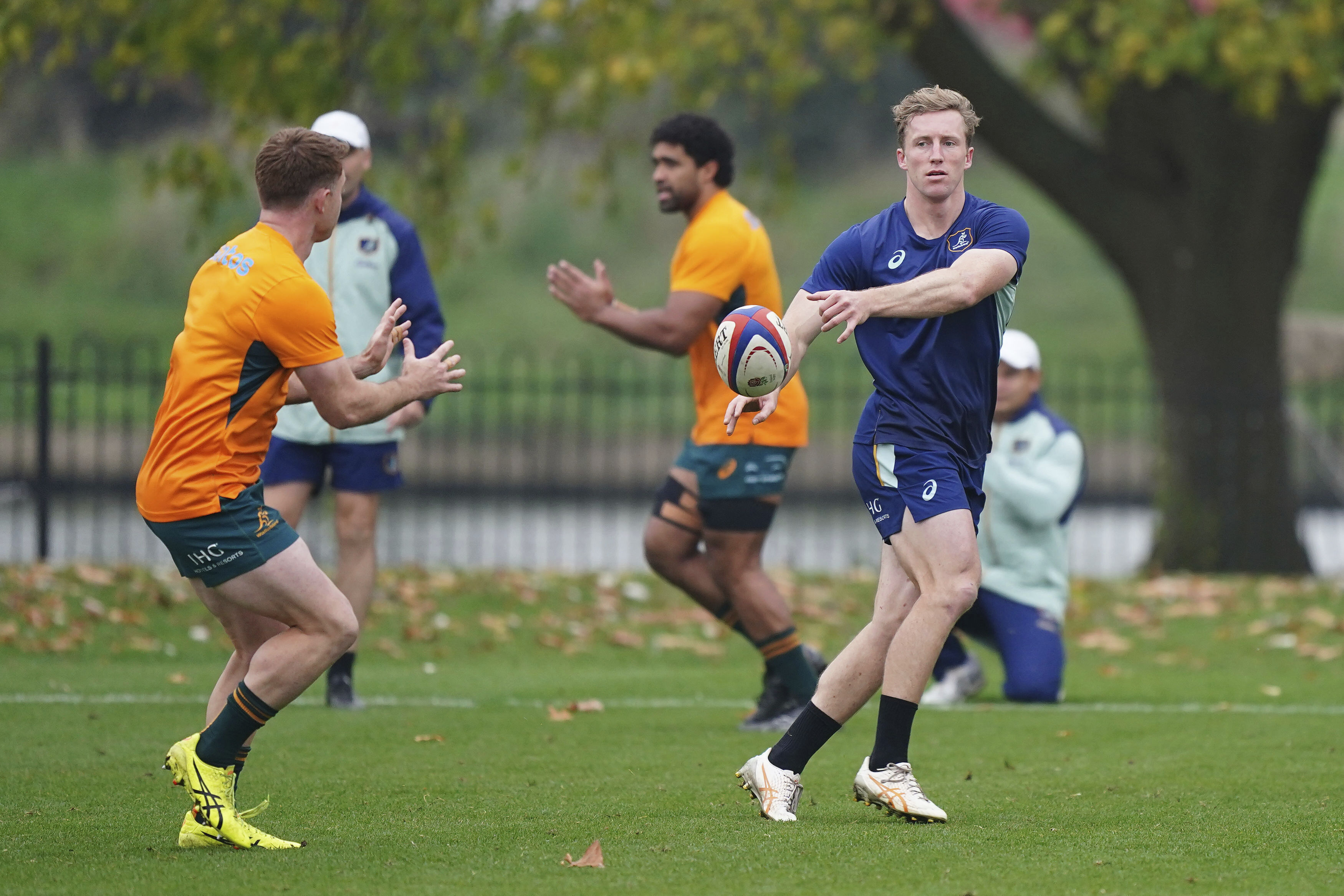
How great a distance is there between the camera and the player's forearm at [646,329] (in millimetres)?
6395

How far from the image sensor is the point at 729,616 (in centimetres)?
680

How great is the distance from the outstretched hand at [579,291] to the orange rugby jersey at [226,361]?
6.67 feet

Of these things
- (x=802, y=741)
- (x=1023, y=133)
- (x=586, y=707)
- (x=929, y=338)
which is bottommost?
(x=586, y=707)

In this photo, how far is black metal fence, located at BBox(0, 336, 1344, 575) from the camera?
48.2 feet

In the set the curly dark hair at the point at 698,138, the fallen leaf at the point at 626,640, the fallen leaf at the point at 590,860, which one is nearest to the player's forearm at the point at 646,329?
the curly dark hair at the point at 698,138

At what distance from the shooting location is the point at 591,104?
12.6m

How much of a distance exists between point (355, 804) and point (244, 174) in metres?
10.2

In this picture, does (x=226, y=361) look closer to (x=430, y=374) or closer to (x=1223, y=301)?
(x=430, y=374)

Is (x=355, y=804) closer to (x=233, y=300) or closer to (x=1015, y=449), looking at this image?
(x=233, y=300)

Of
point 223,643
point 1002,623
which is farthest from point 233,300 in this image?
point 223,643

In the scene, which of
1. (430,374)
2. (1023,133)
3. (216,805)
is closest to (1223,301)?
(1023,133)

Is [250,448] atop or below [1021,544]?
atop

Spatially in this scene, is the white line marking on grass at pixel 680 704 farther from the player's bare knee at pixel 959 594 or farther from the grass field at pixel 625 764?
the player's bare knee at pixel 959 594

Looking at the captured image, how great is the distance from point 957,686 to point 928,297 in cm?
340
